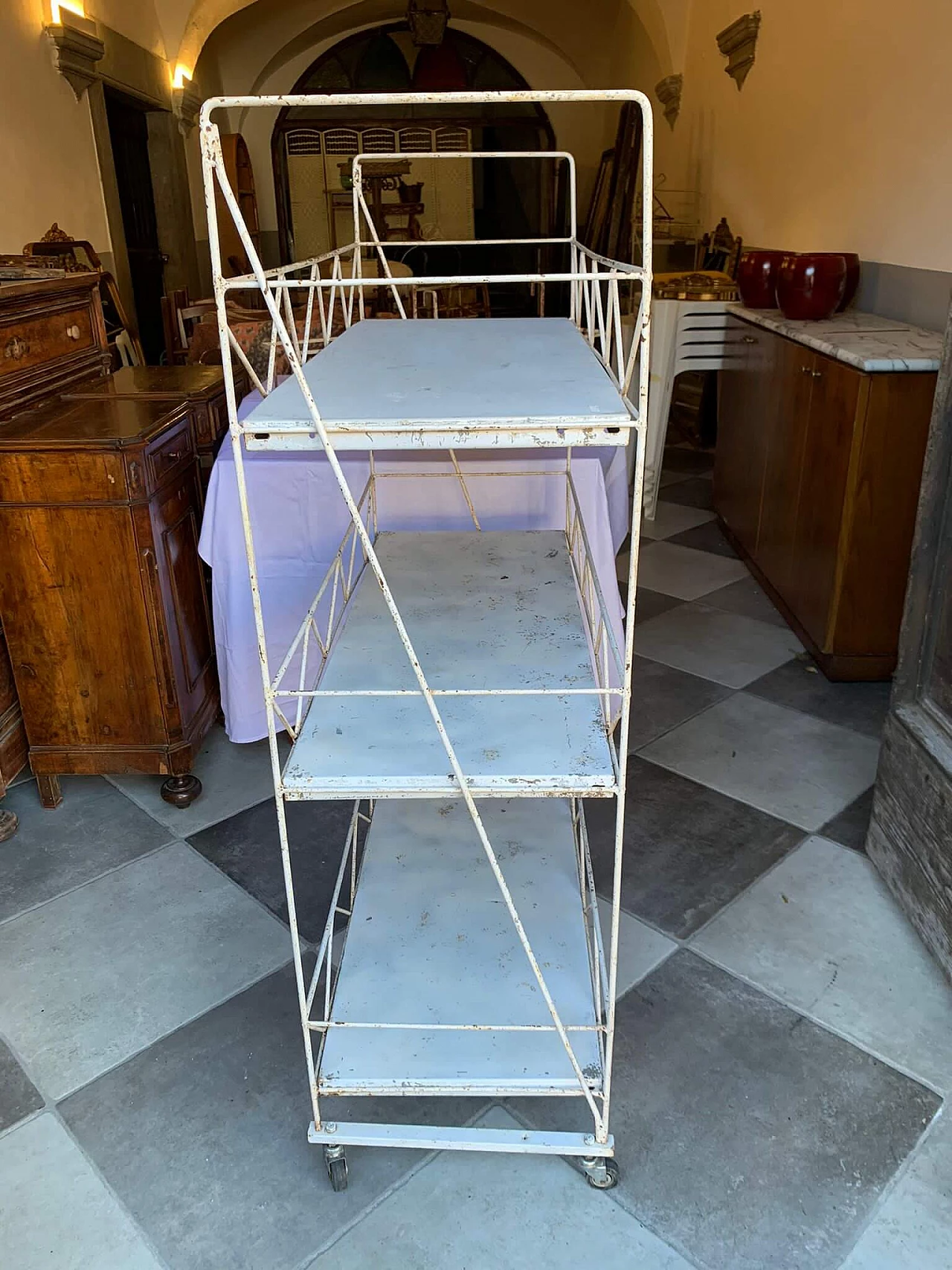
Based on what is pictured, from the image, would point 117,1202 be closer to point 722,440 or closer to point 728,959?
point 728,959

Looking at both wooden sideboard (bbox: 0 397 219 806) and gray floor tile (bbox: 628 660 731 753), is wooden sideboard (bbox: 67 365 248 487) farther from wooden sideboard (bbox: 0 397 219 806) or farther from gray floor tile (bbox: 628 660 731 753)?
gray floor tile (bbox: 628 660 731 753)

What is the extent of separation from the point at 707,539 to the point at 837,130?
1.50 meters

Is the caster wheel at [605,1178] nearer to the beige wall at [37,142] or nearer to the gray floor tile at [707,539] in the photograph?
the gray floor tile at [707,539]

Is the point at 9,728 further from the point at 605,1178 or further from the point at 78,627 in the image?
the point at 605,1178

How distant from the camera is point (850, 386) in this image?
220 centimetres

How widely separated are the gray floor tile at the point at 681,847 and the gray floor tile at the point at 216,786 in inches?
29.9

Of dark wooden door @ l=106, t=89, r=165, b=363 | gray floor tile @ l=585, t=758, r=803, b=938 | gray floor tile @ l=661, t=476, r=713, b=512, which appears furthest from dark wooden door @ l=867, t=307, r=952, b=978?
dark wooden door @ l=106, t=89, r=165, b=363

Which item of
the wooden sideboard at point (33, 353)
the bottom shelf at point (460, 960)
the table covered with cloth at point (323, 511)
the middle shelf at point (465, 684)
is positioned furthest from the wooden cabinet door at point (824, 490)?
the wooden sideboard at point (33, 353)

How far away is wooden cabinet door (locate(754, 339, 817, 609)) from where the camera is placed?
2561 mm

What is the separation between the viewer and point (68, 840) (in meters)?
1.85

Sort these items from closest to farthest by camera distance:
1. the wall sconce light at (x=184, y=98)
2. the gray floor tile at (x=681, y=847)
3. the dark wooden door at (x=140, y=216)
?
the gray floor tile at (x=681, y=847) < the dark wooden door at (x=140, y=216) < the wall sconce light at (x=184, y=98)

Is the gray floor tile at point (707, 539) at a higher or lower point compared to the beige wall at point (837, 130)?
lower

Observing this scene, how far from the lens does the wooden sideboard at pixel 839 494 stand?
218cm

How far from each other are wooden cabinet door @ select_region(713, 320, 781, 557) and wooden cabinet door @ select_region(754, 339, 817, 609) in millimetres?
69
